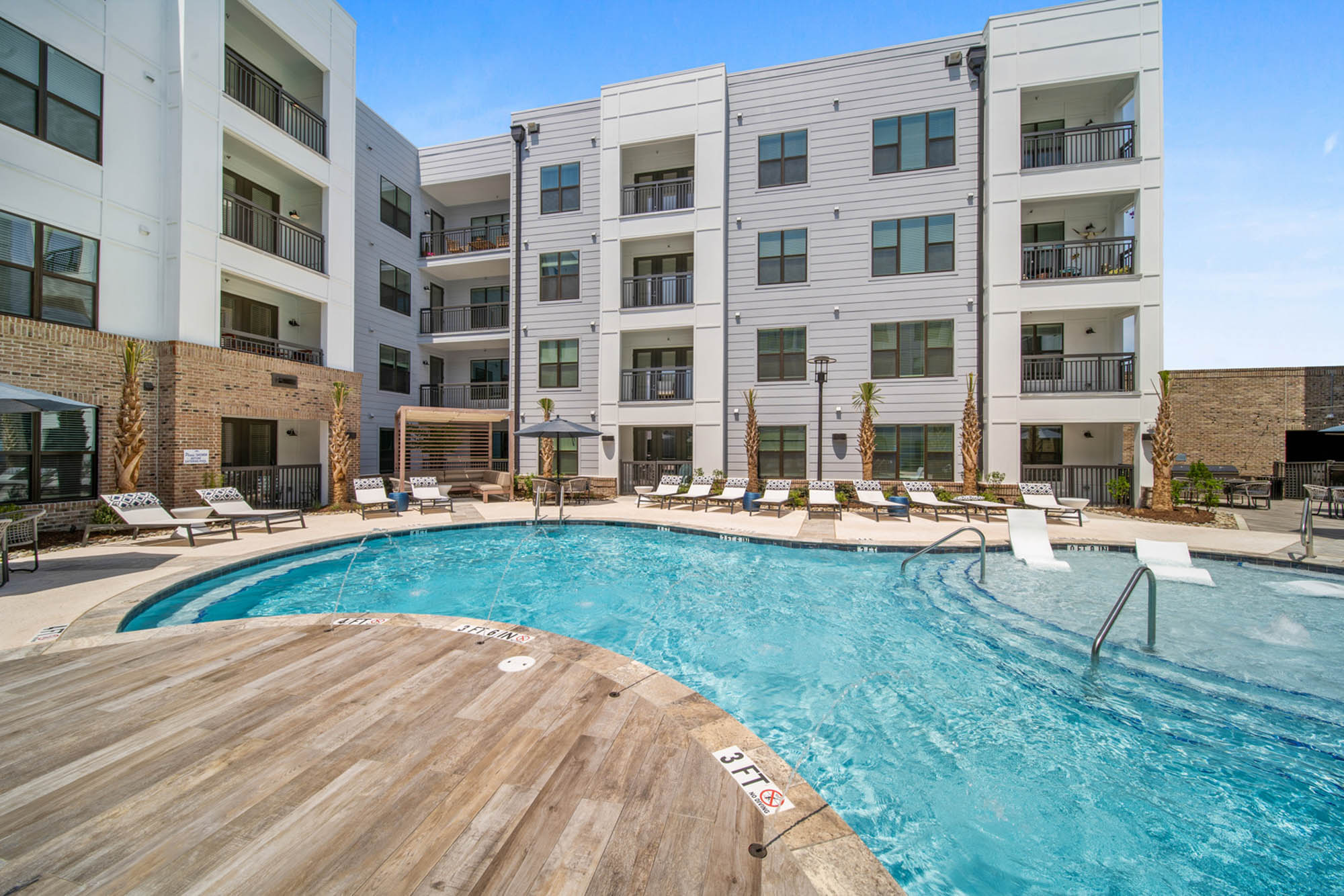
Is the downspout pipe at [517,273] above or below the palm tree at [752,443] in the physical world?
above

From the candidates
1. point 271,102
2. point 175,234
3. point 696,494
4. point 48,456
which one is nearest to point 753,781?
point 696,494

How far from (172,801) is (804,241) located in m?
17.2

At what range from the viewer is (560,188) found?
18.0 m

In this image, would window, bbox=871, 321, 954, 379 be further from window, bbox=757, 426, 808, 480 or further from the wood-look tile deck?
the wood-look tile deck

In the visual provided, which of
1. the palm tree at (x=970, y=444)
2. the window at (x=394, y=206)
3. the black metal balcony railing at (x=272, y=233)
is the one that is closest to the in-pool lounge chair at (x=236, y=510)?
the black metal balcony railing at (x=272, y=233)

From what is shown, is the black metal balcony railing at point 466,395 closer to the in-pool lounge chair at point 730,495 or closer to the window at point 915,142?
the in-pool lounge chair at point 730,495

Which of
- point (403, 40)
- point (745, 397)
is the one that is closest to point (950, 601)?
point (745, 397)

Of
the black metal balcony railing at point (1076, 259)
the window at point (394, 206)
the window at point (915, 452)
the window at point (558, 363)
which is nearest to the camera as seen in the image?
the black metal balcony railing at point (1076, 259)

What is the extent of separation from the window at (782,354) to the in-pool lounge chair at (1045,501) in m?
6.45

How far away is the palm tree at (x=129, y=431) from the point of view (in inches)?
386

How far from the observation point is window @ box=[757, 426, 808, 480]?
1603cm

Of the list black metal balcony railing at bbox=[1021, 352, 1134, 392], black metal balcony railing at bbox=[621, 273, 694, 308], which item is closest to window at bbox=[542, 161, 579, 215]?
black metal balcony railing at bbox=[621, 273, 694, 308]

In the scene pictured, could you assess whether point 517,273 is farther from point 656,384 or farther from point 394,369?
point 656,384

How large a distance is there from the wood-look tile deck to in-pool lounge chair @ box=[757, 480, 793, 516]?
33.7ft
